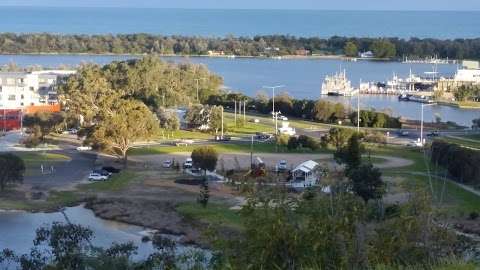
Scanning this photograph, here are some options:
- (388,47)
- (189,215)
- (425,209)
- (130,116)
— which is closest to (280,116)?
(130,116)

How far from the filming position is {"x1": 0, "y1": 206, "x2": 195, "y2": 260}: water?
1164 cm

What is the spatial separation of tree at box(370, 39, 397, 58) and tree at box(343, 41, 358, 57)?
133cm

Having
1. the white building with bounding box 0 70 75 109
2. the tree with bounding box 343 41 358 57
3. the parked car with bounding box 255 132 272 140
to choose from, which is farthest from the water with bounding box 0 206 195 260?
the tree with bounding box 343 41 358 57

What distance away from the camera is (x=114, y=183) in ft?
54.4

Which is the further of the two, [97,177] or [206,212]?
[97,177]

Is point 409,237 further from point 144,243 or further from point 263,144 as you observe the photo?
point 263,144

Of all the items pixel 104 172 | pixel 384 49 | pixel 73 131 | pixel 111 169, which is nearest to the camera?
pixel 104 172

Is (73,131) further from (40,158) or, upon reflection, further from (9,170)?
(9,170)

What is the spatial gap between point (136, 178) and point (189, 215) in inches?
143

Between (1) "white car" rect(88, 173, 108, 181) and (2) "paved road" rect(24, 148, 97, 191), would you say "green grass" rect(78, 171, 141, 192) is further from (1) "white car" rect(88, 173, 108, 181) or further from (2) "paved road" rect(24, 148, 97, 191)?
(2) "paved road" rect(24, 148, 97, 191)

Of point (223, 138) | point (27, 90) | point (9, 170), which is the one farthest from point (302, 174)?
point (27, 90)

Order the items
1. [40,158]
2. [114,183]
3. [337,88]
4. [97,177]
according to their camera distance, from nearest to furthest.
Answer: [114,183]
[97,177]
[40,158]
[337,88]

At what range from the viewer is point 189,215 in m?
13.7

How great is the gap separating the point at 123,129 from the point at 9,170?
3697mm
